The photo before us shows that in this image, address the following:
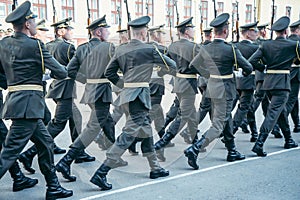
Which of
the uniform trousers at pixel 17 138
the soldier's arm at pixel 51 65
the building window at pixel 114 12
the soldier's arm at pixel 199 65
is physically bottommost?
the uniform trousers at pixel 17 138

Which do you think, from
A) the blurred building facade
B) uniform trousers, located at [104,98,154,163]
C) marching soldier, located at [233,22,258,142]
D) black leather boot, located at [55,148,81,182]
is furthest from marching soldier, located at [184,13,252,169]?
the blurred building facade

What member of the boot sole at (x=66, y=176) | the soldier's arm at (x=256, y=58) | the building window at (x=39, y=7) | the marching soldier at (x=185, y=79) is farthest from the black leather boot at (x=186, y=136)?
the building window at (x=39, y=7)

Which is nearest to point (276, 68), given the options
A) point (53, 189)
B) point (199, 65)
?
point (199, 65)

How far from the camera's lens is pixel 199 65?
5.44m

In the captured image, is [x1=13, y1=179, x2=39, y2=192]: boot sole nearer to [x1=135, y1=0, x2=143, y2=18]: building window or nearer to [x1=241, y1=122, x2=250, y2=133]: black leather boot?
[x1=241, y1=122, x2=250, y2=133]: black leather boot

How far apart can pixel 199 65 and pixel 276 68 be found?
1.12 meters

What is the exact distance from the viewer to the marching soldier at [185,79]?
18.1 feet

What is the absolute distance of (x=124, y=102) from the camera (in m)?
4.42

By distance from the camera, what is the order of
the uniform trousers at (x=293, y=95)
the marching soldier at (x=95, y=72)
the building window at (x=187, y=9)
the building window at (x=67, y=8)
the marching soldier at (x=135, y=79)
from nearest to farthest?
the marching soldier at (x=135, y=79)
the marching soldier at (x=95, y=72)
the uniform trousers at (x=293, y=95)
the building window at (x=67, y=8)
the building window at (x=187, y=9)

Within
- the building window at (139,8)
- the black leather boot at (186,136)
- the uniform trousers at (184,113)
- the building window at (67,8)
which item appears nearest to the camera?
the uniform trousers at (184,113)

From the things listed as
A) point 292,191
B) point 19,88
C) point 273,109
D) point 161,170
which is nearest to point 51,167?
point 19,88

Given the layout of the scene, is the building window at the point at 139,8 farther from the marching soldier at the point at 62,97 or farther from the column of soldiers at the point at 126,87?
the marching soldier at the point at 62,97

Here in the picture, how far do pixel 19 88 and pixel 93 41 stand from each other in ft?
4.75

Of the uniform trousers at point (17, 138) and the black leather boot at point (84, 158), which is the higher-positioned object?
the uniform trousers at point (17, 138)
